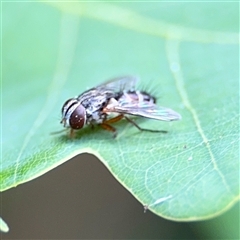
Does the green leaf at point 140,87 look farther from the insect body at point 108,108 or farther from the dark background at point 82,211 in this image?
the dark background at point 82,211

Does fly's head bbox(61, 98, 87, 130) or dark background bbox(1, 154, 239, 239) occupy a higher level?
fly's head bbox(61, 98, 87, 130)

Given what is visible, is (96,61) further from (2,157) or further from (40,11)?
(2,157)

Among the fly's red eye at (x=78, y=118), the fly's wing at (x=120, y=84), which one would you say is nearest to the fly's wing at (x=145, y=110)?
the fly's red eye at (x=78, y=118)

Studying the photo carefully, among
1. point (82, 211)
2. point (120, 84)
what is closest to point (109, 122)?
point (120, 84)

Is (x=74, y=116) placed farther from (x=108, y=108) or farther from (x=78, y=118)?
(x=108, y=108)

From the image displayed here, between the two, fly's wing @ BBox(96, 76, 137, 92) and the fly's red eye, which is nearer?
the fly's red eye

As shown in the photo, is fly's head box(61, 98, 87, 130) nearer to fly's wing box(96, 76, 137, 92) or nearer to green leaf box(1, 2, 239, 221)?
green leaf box(1, 2, 239, 221)

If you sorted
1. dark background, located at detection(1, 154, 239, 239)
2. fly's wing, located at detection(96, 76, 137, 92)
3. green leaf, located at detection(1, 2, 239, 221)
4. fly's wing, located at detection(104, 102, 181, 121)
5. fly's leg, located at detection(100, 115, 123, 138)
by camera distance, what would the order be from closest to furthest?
green leaf, located at detection(1, 2, 239, 221), fly's wing, located at detection(104, 102, 181, 121), fly's leg, located at detection(100, 115, 123, 138), fly's wing, located at detection(96, 76, 137, 92), dark background, located at detection(1, 154, 239, 239)

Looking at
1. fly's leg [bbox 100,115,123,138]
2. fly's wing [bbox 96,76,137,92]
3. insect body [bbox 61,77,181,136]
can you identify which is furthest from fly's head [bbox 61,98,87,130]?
fly's wing [bbox 96,76,137,92]
